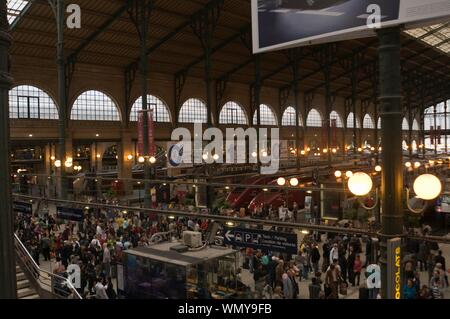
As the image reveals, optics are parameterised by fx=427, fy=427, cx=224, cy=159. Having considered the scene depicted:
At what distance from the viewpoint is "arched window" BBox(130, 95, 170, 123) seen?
33562mm

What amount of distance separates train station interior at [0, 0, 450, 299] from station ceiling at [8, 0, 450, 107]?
14cm

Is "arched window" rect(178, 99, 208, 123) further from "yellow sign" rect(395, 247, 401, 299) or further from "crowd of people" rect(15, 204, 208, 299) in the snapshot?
"yellow sign" rect(395, 247, 401, 299)

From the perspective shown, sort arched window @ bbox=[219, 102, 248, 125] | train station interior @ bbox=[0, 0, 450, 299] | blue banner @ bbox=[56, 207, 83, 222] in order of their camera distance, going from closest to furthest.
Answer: train station interior @ bbox=[0, 0, 450, 299]
blue banner @ bbox=[56, 207, 83, 222]
arched window @ bbox=[219, 102, 248, 125]

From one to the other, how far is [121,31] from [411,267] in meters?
22.4

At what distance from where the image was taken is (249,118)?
42281mm

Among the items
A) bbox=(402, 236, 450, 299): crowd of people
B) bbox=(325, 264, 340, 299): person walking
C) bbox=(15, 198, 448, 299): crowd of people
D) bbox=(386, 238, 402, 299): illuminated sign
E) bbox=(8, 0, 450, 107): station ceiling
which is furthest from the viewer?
bbox=(8, 0, 450, 107): station ceiling

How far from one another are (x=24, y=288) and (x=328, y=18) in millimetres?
8204

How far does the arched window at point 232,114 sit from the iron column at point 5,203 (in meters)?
37.2

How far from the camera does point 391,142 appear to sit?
3588 millimetres

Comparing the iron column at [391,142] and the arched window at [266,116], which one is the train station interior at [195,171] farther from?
the arched window at [266,116]

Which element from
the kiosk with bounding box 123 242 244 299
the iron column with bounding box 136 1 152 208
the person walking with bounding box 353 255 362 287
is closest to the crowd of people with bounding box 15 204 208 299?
the kiosk with bounding box 123 242 244 299

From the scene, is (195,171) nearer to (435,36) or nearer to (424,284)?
(424,284)

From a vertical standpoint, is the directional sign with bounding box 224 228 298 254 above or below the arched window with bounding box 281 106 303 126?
below

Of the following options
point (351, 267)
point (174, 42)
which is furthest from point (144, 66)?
point (351, 267)
